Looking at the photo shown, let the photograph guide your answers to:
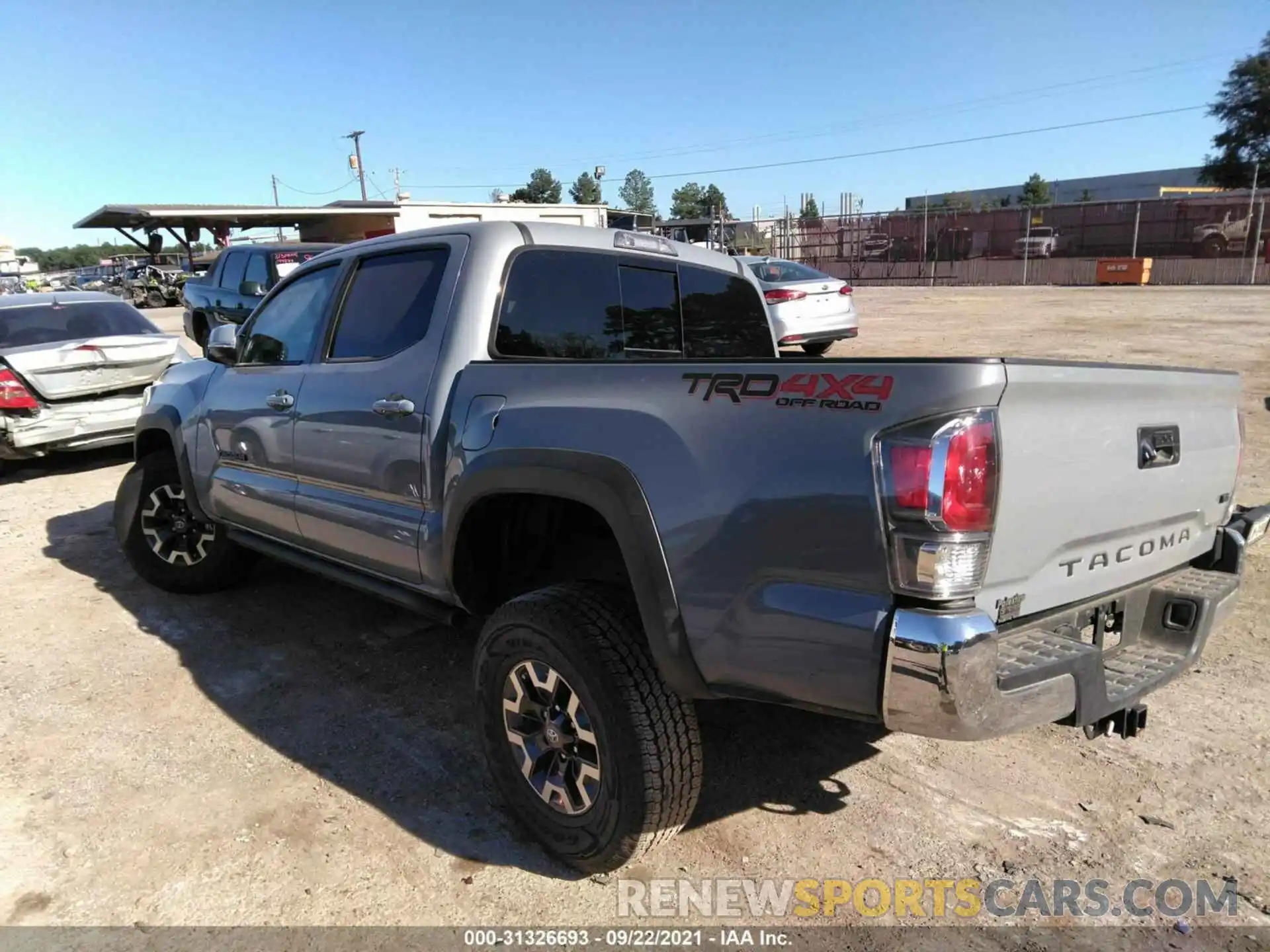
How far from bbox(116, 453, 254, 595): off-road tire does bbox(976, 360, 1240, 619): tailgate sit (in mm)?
4327

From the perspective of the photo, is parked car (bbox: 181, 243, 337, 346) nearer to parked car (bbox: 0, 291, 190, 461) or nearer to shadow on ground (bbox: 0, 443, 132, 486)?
shadow on ground (bbox: 0, 443, 132, 486)

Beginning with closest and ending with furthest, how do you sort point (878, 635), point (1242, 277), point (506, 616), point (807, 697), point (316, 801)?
point (878, 635) < point (807, 697) < point (506, 616) < point (316, 801) < point (1242, 277)

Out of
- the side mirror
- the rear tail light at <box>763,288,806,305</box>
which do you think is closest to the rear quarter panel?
the side mirror

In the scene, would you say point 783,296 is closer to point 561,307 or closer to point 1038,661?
point 561,307

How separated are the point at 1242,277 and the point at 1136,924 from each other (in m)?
28.9

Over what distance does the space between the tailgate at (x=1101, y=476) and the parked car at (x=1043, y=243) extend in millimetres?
33141

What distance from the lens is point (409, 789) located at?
10.1 ft

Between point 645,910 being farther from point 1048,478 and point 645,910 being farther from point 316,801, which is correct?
point 1048,478

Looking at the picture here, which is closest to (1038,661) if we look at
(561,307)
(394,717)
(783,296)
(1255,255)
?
(561,307)

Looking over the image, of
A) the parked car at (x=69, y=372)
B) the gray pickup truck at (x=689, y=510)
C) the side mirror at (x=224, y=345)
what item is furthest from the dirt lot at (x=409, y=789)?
the parked car at (x=69, y=372)

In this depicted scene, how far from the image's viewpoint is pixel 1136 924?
7.78 feet

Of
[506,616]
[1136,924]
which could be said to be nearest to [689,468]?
[506,616]

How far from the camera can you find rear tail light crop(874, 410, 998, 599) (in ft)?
6.20

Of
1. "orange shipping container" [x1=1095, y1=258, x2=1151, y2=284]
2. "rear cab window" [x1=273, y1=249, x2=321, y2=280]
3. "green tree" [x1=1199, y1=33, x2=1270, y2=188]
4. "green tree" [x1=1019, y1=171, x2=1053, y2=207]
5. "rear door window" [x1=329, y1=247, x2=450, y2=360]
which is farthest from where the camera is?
"green tree" [x1=1019, y1=171, x2=1053, y2=207]
